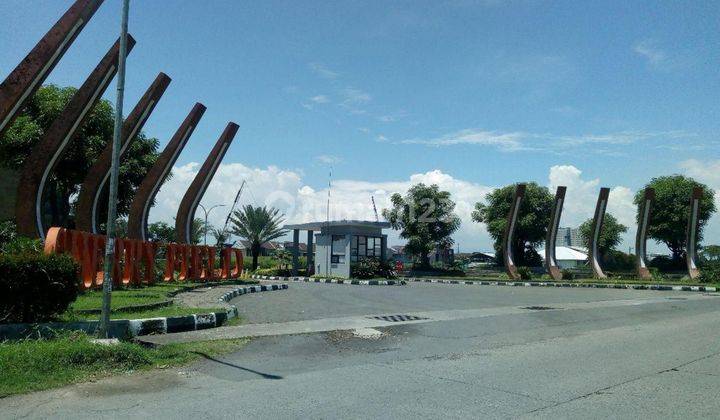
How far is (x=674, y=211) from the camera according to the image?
56219mm

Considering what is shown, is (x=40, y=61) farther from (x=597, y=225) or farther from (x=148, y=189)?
(x=597, y=225)

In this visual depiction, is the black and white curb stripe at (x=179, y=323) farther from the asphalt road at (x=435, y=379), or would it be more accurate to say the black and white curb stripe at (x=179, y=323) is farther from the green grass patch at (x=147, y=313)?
the asphalt road at (x=435, y=379)

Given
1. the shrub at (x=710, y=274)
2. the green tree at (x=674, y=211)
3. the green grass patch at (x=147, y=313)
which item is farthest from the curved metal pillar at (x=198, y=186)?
the green tree at (x=674, y=211)

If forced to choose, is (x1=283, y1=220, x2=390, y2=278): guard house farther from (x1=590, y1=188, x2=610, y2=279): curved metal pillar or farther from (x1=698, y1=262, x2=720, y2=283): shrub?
(x1=698, y1=262, x2=720, y2=283): shrub

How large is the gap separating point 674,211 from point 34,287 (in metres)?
58.9

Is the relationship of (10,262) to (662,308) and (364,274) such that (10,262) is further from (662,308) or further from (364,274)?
(364,274)

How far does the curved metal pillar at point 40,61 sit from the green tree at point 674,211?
5307 cm

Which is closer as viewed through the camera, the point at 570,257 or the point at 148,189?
the point at 148,189

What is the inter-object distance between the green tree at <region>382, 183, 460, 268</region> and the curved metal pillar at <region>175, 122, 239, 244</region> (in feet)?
87.7

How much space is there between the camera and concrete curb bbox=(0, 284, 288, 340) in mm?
9250

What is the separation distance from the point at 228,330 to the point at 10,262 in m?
4.10

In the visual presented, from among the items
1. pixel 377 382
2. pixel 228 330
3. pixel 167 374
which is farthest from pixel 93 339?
pixel 377 382

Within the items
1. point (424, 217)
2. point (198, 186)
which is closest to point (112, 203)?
point (198, 186)

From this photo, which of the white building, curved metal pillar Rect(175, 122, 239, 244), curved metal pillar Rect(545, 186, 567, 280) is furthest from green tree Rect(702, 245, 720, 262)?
curved metal pillar Rect(175, 122, 239, 244)
